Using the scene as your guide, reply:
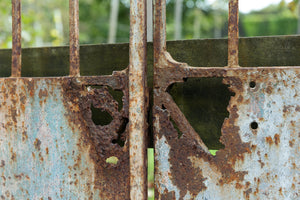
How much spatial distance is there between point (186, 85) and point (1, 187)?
2.81 ft

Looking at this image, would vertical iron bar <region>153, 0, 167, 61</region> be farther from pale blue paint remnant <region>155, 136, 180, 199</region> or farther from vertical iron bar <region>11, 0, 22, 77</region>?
vertical iron bar <region>11, 0, 22, 77</region>

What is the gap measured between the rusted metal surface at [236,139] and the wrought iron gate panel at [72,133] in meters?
0.07

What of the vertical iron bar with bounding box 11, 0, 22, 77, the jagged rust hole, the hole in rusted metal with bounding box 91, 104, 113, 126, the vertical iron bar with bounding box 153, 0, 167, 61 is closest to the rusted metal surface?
the vertical iron bar with bounding box 153, 0, 167, 61

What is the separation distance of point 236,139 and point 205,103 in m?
0.19

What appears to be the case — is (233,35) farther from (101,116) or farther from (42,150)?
(42,150)

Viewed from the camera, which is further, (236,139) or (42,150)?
(42,150)

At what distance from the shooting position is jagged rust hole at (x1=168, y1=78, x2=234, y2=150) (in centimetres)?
112

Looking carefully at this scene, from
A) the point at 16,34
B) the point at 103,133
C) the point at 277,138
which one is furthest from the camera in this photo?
the point at 16,34

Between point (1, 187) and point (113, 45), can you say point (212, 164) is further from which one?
point (1, 187)

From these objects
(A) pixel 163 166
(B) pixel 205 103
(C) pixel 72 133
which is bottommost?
(A) pixel 163 166

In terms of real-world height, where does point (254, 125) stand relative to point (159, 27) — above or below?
below

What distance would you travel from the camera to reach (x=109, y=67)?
4.16 feet

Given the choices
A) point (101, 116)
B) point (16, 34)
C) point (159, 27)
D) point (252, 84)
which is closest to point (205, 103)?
point (252, 84)

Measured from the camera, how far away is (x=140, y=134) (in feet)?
3.45
